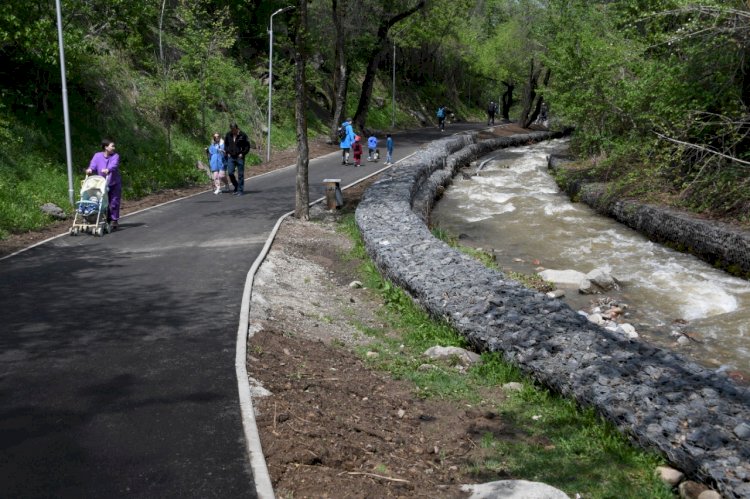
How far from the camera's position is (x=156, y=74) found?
97.0ft

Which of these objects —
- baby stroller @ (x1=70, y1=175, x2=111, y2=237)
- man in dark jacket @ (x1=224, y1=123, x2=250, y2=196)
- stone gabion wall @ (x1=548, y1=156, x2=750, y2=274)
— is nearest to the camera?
baby stroller @ (x1=70, y1=175, x2=111, y2=237)

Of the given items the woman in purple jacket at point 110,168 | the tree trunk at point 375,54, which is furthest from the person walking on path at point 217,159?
the tree trunk at point 375,54

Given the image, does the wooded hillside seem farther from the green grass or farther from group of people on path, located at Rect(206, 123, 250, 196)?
the green grass

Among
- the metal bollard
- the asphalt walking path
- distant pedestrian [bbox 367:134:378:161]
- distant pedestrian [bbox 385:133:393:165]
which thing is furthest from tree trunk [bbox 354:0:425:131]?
the asphalt walking path

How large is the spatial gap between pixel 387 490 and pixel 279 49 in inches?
1589

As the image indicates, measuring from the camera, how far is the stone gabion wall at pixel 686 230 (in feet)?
52.0

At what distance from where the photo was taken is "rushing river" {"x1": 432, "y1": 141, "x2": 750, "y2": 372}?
12203 millimetres

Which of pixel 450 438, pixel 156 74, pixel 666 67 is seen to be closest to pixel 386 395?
pixel 450 438

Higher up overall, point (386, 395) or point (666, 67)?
point (666, 67)

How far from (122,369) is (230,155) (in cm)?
1417

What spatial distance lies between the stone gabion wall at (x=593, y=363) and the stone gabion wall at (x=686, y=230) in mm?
7281

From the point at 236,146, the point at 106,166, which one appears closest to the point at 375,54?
the point at 236,146

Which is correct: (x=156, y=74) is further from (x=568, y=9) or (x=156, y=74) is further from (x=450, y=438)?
(x=450, y=438)

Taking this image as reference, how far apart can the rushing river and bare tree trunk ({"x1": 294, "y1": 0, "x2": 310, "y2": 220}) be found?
5048 millimetres
